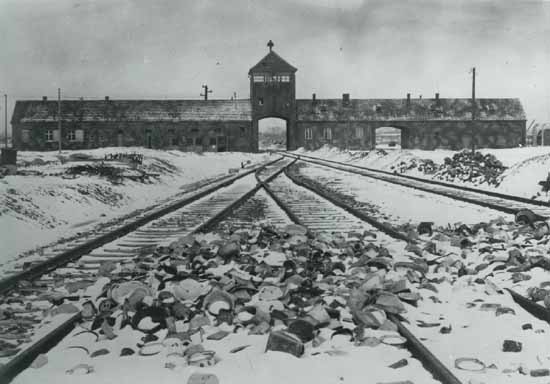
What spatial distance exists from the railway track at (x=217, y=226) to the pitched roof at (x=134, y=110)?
38.9 meters

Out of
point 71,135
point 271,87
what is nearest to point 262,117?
point 271,87

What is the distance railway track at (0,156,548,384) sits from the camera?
130 inches

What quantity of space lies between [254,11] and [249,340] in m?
A: 5.13

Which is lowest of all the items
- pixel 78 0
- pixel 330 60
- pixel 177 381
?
pixel 177 381

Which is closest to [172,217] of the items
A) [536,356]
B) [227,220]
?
[227,220]

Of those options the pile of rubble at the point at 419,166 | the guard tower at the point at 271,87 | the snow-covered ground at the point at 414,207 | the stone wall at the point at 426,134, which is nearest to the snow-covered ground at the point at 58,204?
the snow-covered ground at the point at 414,207

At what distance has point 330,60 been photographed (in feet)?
26.5

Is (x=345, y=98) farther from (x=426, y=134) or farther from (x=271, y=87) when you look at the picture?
(x=271, y=87)

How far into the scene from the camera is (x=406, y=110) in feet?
192

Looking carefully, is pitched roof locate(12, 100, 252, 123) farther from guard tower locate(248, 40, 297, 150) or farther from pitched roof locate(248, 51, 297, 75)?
pitched roof locate(248, 51, 297, 75)

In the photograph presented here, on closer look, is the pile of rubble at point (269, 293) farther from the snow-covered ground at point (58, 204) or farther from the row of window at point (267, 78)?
the row of window at point (267, 78)

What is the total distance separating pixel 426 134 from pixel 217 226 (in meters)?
52.5

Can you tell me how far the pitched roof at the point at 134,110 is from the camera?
164 feet

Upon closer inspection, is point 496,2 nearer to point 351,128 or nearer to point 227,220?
point 227,220
